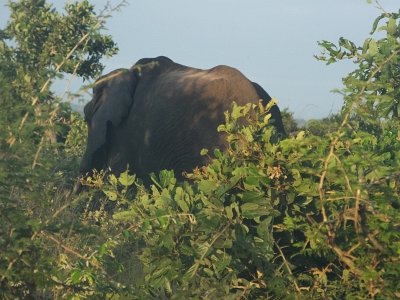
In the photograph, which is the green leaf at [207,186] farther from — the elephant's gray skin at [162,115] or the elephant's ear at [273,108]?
the elephant's ear at [273,108]

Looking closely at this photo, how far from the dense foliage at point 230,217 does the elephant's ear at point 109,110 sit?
261 inches

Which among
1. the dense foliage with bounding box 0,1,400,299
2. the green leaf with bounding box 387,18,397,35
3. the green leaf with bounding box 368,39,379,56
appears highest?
the green leaf with bounding box 387,18,397,35

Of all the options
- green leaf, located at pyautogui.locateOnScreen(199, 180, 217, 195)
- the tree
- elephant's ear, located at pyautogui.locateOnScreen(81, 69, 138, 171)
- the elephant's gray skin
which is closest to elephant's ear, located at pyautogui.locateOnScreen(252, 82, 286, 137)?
the elephant's gray skin

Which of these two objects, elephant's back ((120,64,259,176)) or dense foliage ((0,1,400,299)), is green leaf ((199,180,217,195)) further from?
elephant's back ((120,64,259,176))

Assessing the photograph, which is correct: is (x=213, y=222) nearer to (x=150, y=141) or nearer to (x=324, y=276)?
(x=324, y=276)

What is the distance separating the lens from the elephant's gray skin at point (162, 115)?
33.5ft

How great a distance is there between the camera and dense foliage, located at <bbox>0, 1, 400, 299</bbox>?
12.7 feet

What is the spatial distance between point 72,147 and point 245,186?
9.14 m

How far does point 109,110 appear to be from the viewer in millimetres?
11875

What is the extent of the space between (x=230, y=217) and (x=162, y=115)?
6565 mm

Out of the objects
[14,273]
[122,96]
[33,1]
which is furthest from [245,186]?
[33,1]

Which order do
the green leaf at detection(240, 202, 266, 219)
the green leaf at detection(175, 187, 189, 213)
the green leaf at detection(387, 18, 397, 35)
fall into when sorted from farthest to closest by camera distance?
the green leaf at detection(387, 18, 397, 35) → the green leaf at detection(175, 187, 189, 213) → the green leaf at detection(240, 202, 266, 219)

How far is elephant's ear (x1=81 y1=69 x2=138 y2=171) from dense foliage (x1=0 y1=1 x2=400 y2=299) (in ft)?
21.7

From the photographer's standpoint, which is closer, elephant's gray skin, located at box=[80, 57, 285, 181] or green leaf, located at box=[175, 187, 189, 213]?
green leaf, located at box=[175, 187, 189, 213]
